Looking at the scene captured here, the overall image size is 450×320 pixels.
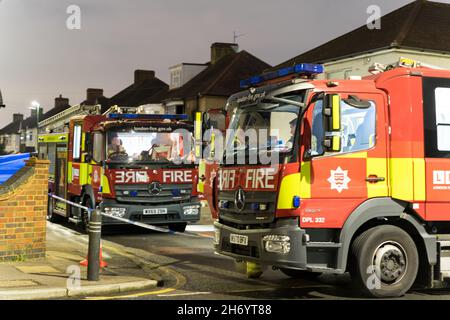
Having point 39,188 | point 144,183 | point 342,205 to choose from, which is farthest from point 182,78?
point 342,205

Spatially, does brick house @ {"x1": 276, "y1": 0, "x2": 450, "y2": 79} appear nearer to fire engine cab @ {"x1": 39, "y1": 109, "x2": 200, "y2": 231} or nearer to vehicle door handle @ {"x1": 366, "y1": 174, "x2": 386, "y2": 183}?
fire engine cab @ {"x1": 39, "y1": 109, "x2": 200, "y2": 231}

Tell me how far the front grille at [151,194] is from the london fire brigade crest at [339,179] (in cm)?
737

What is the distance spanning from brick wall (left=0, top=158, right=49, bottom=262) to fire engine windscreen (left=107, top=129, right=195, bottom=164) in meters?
3.97

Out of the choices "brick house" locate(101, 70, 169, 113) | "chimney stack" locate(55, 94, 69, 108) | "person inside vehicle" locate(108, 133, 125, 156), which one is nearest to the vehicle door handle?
"person inside vehicle" locate(108, 133, 125, 156)

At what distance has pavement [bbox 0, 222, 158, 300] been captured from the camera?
7.14 metres

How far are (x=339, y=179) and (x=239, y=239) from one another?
61.1 inches

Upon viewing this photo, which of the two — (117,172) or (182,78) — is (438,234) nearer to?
(117,172)

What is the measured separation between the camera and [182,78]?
149 ft

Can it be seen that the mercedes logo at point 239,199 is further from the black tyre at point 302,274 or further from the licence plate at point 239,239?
the black tyre at point 302,274

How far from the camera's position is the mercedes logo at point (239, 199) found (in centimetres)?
757

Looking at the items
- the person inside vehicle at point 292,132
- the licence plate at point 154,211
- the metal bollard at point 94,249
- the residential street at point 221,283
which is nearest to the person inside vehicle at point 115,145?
the licence plate at point 154,211

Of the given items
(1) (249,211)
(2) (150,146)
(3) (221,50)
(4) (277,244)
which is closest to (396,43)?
(2) (150,146)

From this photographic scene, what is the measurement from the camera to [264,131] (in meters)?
7.59

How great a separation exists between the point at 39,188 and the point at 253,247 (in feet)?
13.7
